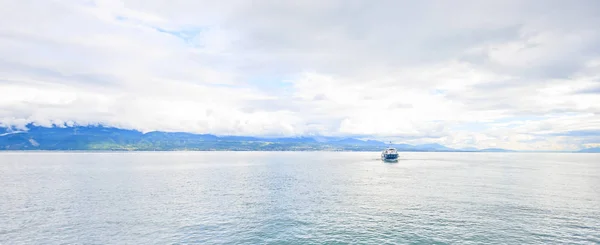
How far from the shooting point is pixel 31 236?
55.8 m

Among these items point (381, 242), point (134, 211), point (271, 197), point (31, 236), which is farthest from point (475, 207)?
point (31, 236)

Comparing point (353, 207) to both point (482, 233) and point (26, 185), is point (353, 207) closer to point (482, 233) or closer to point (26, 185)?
point (482, 233)

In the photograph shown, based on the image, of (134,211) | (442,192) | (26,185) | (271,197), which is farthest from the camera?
(26,185)

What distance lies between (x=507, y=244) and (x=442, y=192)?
52845mm

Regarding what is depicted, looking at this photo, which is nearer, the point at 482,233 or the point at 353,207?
the point at 482,233

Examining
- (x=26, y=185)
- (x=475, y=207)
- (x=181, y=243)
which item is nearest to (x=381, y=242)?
(x=181, y=243)

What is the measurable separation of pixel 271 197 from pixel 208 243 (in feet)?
142

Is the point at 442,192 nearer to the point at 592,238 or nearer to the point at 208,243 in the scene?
the point at 592,238

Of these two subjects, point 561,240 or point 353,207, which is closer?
point 561,240

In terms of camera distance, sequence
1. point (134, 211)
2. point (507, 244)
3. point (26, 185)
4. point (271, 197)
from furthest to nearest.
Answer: point (26, 185) < point (271, 197) < point (134, 211) < point (507, 244)

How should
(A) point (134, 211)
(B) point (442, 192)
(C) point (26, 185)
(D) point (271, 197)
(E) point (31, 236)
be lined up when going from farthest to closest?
(C) point (26, 185) → (B) point (442, 192) → (D) point (271, 197) → (A) point (134, 211) → (E) point (31, 236)

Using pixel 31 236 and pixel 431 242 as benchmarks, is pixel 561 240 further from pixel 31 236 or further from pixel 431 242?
pixel 31 236

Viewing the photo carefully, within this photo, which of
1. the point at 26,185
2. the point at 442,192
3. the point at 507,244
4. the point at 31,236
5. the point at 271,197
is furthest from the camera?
the point at 26,185

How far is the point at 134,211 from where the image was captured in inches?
3002
